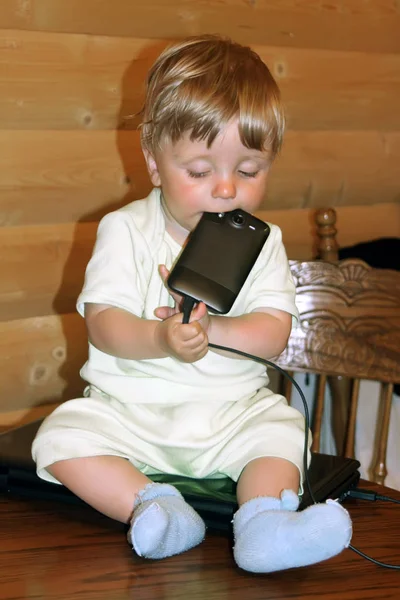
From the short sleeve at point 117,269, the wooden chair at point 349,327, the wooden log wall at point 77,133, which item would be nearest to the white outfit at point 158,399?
the short sleeve at point 117,269

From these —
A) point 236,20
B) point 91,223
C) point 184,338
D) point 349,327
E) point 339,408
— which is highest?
point 236,20

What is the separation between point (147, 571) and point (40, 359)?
85 cm

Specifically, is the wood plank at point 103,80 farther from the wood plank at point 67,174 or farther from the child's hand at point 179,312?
the child's hand at point 179,312

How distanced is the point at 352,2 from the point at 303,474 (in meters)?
1.34

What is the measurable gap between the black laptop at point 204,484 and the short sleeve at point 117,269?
0.21 metres

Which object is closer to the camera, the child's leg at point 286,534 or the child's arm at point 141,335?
the child's leg at point 286,534

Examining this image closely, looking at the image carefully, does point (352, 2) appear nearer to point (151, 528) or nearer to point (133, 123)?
point (133, 123)

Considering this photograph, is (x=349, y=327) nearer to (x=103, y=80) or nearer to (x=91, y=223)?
(x=91, y=223)

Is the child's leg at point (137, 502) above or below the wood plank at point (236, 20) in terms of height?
below

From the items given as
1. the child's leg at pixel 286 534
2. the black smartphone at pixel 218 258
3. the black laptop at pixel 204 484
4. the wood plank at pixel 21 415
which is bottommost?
the wood plank at pixel 21 415

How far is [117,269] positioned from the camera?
3.45 ft

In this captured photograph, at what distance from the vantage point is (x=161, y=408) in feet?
3.51

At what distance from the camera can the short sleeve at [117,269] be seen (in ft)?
3.41

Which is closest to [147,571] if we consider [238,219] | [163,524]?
[163,524]
